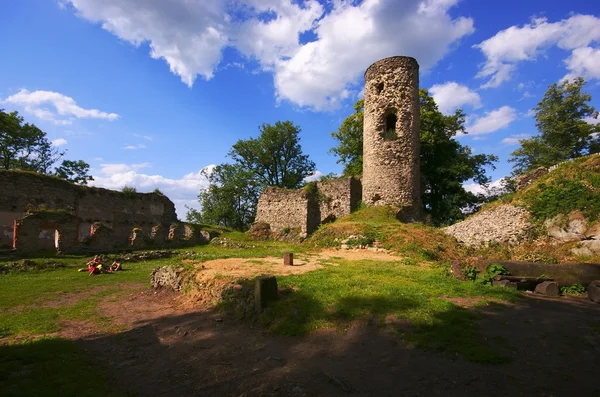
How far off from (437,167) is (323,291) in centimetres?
1982

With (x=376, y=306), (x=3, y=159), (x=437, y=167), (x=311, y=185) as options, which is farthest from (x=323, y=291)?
(x=3, y=159)

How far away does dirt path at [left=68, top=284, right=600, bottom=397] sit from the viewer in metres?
3.68

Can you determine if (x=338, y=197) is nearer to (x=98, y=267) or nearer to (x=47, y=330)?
(x=98, y=267)

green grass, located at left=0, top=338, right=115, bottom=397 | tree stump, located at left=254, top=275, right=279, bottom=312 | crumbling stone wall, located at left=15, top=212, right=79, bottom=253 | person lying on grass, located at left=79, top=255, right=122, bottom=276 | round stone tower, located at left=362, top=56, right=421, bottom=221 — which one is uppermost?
round stone tower, located at left=362, top=56, right=421, bottom=221

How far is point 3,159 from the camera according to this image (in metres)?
31.5

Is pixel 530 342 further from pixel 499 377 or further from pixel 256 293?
pixel 256 293

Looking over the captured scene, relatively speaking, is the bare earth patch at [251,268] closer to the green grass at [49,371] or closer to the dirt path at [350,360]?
the dirt path at [350,360]

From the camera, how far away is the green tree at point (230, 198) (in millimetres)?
34250

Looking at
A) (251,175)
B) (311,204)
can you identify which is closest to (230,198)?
(251,175)

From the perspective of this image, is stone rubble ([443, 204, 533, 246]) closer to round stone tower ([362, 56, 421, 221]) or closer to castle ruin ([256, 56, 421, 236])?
castle ruin ([256, 56, 421, 236])

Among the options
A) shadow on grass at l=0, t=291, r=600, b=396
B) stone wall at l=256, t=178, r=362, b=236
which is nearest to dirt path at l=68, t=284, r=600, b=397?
shadow on grass at l=0, t=291, r=600, b=396

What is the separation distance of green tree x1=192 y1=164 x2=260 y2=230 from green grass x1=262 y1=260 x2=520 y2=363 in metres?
27.1

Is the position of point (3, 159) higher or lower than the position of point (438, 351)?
higher

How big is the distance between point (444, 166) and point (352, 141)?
861 centimetres
